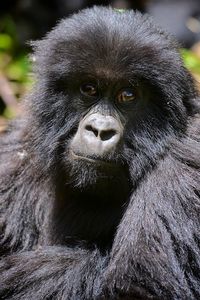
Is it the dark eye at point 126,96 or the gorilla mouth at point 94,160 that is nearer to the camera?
the gorilla mouth at point 94,160

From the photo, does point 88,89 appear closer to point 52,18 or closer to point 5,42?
point 5,42

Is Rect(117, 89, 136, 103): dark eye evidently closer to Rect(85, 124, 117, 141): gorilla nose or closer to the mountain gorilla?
the mountain gorilla

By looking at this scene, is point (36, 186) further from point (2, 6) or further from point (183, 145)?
point (2, 6)

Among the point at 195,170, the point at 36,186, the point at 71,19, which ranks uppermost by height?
the point at 71,19

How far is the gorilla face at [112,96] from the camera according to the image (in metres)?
4.80

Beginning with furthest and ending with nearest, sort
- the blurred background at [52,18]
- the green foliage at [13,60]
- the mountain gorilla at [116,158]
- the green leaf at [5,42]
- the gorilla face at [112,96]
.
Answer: the blurred background at [52,18], the green leaf at [5,42], the green foliage at [13,60], the gorilla face at [112,96], the mountain gorilla at [116,158]

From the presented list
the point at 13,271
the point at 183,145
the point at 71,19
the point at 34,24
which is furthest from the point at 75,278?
the point at 34,24

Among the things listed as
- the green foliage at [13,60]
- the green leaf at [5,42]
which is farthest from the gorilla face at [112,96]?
the green leaf at [5,42]

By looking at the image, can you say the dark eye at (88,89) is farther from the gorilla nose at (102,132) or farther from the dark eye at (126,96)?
the gorilla nose at (102,132)

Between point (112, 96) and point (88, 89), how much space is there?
172 mm

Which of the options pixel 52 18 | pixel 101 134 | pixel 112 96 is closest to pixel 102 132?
pixel 101 134

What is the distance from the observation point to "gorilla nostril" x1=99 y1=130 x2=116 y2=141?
187 inches

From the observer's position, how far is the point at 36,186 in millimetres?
5523

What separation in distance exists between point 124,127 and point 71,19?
90 centimetres
